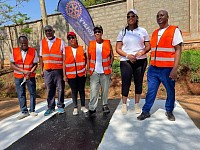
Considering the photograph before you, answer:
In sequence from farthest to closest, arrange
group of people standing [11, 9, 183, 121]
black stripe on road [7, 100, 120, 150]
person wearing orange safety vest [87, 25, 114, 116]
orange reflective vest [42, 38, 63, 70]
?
1. orange reflective vest [42, 38, 63, 70]
2. person wearing orange safety vest [87, 25, 114, 116]
3. group of people standing [11, 9, 183, 121]
4. black stripe on road [7, 100, 120, 150]

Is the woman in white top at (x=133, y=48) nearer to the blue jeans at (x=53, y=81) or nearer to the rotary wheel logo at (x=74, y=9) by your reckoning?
the blue jeans at (x=53, y=81)

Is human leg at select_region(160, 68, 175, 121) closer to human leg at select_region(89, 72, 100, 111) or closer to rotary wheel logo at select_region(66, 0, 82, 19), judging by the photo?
human leg at select_region(89, 72, 100, 111)

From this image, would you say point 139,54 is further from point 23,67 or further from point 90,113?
point 23,67

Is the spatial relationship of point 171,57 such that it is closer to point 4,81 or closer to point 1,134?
point 1,134

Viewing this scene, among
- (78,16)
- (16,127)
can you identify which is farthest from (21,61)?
(78,16)

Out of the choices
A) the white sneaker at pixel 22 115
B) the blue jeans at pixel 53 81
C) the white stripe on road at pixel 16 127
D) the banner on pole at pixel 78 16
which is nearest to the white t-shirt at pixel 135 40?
the blue jeans at pixel 53 81

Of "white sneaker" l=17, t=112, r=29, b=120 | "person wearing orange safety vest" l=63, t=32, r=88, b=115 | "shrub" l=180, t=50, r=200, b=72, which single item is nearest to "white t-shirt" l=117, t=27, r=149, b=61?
"person wearing orange safety vest" l=63, t=32, r=88, b=115

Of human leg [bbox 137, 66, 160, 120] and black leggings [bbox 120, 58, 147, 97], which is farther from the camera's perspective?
black leggings [bbox 120, 58, 147, 97]

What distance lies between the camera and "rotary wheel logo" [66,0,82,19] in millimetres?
7961

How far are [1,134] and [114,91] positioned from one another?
588 cm

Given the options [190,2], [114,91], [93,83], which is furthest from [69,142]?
[190,2]

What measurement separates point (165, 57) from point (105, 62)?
1.11m

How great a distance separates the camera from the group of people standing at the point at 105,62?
3.18m

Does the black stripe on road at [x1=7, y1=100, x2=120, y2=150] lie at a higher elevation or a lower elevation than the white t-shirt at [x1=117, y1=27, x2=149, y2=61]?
lower
